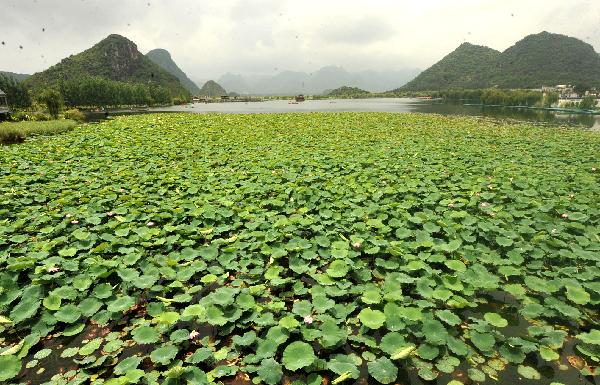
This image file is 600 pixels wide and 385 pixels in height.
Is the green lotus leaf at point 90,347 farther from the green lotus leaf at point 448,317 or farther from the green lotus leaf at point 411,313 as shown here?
the green lotus leaf at point 448,317

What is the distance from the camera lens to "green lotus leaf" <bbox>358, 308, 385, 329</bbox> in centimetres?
305

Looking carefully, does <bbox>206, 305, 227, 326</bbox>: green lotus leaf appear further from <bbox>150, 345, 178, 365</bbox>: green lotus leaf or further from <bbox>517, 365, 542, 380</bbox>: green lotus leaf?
<bbox>517, 365, 542, 380</bbox>: green lotus leaf

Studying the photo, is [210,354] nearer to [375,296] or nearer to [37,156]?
[375,296]

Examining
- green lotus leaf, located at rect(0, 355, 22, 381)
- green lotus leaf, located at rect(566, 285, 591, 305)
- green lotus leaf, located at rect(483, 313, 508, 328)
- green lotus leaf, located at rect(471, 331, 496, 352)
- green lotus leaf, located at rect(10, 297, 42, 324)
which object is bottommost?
green lotus leaf, located at rect(471, 331, 496, 352)

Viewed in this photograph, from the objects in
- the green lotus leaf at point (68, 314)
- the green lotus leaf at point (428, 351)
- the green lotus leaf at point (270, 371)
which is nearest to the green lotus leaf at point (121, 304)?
the green lotus leaf at point (68, 314)

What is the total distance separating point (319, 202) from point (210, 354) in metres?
4.12

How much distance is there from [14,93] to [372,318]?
2464 inches

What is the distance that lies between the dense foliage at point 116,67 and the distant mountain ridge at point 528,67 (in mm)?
121498

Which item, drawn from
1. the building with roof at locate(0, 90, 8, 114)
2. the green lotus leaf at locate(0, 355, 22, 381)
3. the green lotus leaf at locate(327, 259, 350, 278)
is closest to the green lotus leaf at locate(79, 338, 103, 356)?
the green lotus leaf at locate(0, 355, 22, 381)

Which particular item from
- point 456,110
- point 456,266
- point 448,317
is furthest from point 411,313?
point 456,110

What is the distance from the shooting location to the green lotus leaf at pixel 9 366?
2527mm

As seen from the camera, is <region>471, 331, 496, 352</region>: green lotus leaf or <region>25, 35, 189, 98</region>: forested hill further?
<region>25, 35, 189, 98</region>: forested hill

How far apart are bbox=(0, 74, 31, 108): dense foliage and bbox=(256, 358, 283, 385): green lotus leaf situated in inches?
2428

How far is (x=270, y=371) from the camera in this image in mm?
2656
